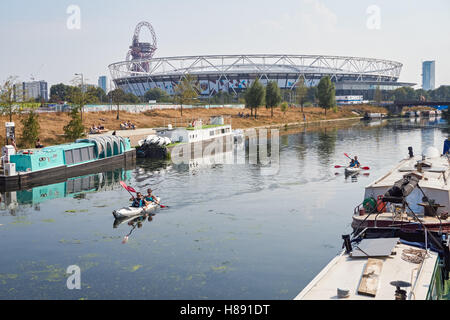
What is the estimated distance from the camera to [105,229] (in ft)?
96.1

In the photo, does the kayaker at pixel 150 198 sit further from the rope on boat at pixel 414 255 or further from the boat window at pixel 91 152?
the boat window at pixel 91 152

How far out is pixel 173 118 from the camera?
10706 centimetres

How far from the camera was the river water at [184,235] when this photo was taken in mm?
20594

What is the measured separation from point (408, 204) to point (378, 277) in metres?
8.33

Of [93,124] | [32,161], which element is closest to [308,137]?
[93,124]

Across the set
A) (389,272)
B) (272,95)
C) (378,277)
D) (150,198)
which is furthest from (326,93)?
(378,277)

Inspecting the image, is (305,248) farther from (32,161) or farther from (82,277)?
(32,161)

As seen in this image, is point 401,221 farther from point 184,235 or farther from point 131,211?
point 131,211

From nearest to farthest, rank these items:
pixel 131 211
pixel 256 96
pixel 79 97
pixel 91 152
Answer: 1. pixel 131 211
2. pixel 91 152
3. pixel 79 97
4. pixel 256 96

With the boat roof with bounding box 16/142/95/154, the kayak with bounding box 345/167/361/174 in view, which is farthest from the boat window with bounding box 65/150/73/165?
Answer: the kayak with bounding box 345/167/361/174

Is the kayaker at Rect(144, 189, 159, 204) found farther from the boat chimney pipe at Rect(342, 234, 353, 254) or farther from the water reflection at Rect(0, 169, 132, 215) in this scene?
the boat chimney pipe at Rect(342, 234, 353, 254)

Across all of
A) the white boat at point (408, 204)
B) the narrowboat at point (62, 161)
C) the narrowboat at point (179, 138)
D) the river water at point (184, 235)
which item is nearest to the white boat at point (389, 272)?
the white boat at point (408, 204)

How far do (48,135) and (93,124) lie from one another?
1242 cm

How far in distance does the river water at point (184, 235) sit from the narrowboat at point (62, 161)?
7.07 ft
